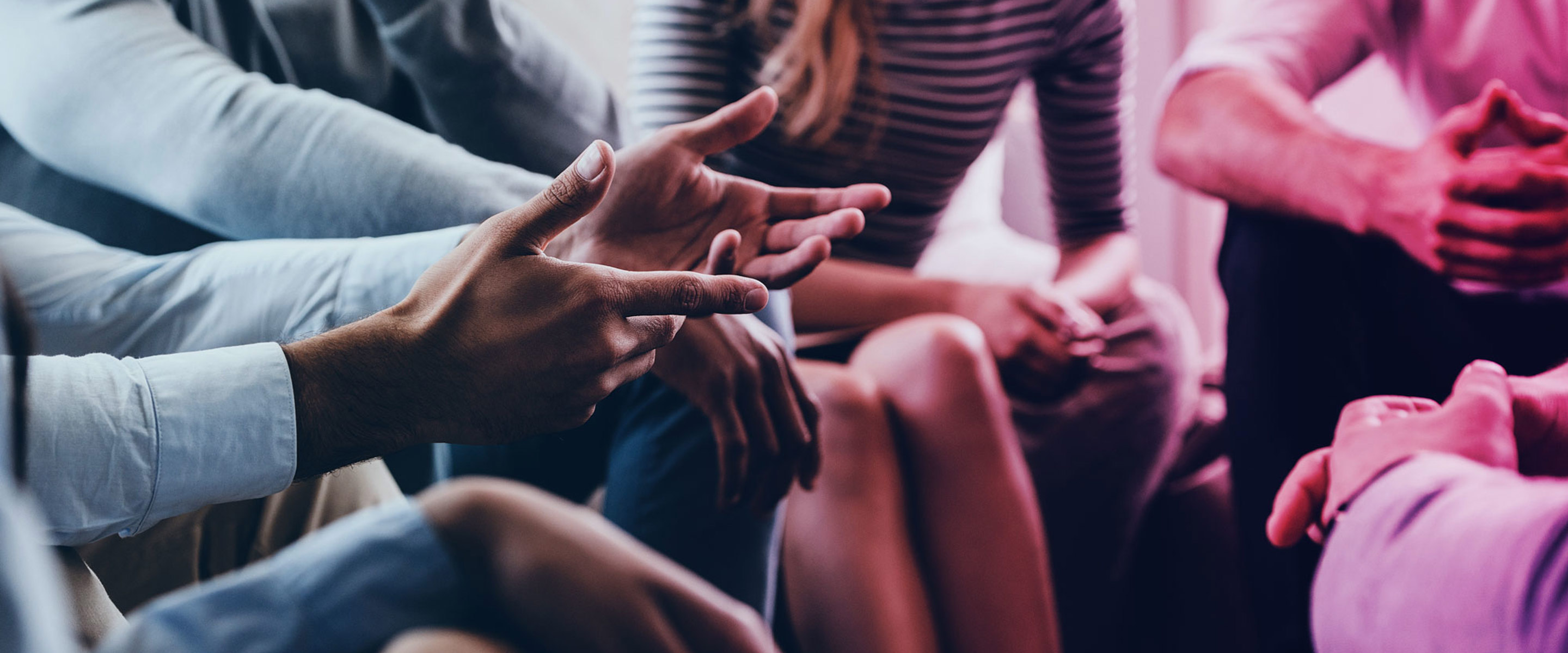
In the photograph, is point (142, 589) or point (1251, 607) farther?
point (1251, 607)

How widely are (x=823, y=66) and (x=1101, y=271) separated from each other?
301 mm

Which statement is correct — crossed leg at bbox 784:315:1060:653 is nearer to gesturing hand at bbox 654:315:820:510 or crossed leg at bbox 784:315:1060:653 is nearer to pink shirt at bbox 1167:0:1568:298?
gesturing hand at bbox 654:315:820:510

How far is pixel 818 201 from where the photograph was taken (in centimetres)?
33

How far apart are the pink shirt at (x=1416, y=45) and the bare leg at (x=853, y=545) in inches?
11.0

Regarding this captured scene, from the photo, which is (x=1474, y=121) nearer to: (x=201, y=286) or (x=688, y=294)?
(x=688, y=294)

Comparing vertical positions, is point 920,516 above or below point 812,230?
below

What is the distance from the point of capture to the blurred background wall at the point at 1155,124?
0.43 meters

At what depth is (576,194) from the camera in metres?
0.25

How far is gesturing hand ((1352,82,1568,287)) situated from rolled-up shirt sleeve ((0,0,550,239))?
0.36 m

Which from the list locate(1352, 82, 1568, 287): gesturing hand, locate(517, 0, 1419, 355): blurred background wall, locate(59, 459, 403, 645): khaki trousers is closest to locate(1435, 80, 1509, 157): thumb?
locate(1352, 82, 1568, 287): gesturing hand

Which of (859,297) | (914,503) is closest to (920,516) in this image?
(914,503)

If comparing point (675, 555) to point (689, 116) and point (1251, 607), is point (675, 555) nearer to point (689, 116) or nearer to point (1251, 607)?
point (689, 116)

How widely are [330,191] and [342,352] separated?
0.25ft

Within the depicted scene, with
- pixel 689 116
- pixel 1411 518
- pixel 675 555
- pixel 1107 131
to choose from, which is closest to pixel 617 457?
pixel 675 555
